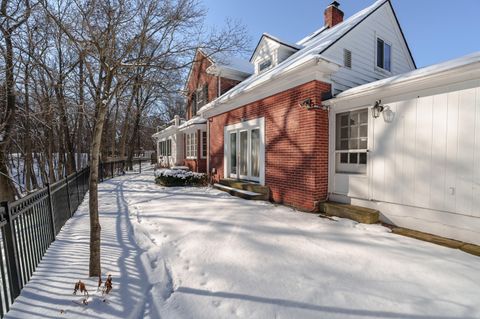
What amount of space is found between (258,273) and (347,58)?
731 cm

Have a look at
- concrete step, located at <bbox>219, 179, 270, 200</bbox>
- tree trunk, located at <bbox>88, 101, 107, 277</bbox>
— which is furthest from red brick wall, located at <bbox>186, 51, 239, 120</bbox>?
tree trunk, located at <bbox>88, 101, 107, 277</bbox>

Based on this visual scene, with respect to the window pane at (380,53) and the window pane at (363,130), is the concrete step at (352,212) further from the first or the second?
the window pane at (380,53)

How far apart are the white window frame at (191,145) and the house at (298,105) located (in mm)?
2706

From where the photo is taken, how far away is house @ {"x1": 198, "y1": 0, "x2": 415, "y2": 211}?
596 cm

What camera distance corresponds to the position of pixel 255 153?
8.39 metres

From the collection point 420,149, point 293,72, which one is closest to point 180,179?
point 293,72

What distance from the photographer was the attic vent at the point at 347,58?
757 cm

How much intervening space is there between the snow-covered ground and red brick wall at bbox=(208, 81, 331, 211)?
136cm

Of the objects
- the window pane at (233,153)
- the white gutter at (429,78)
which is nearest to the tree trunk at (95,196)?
the white gutter at (429,78)

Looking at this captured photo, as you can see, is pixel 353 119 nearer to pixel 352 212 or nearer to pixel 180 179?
pixel 352 212

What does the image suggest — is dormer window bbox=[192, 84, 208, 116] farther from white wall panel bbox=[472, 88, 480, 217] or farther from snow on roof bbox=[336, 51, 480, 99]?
white wall panel bbox=[472, 88, 480, 217]

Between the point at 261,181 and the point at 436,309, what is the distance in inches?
224

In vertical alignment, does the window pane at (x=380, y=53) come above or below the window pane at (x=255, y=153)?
above

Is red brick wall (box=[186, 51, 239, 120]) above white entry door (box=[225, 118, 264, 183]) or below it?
above
